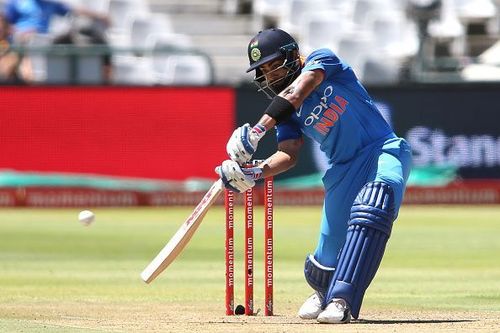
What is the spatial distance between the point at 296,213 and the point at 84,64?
3532 millimetres

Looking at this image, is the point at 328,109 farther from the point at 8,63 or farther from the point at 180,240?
the point at 8,63

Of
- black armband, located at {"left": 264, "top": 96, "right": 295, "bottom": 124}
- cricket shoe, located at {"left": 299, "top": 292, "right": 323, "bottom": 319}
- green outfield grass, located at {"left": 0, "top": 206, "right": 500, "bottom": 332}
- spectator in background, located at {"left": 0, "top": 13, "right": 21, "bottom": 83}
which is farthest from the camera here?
spectator in background, located at {"left": 0, "top": 13, "right": 21, "bottom": 83}

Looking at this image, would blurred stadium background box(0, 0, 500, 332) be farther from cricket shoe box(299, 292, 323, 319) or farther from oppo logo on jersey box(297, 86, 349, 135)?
oppo logo on jersey box(297, 86, 349, 135)

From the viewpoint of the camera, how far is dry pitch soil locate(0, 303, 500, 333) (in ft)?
20.4

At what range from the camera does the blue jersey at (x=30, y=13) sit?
18.8 meters

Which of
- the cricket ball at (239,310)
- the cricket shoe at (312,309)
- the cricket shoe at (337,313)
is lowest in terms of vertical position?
the cricket ball at (239,310)

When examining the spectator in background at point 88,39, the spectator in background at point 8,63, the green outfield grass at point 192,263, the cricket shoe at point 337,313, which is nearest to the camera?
the cricket shoe at point 337,313

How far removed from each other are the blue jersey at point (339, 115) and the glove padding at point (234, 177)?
0.49 metres

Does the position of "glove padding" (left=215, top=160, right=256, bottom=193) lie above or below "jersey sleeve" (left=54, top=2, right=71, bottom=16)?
above

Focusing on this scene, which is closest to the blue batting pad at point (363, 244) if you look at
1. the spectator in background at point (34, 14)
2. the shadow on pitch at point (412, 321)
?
the shadow on pitch at point (412, 321)

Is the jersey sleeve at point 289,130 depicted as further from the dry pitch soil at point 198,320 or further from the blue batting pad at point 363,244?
the dry pitch soil at point 198,320

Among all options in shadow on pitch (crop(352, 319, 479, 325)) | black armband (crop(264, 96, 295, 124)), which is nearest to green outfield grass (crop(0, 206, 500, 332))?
shadow on pitch (crop(352, 319, 479, 325))

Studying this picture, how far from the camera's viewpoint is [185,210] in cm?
1716

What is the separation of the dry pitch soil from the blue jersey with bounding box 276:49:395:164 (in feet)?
2.95
